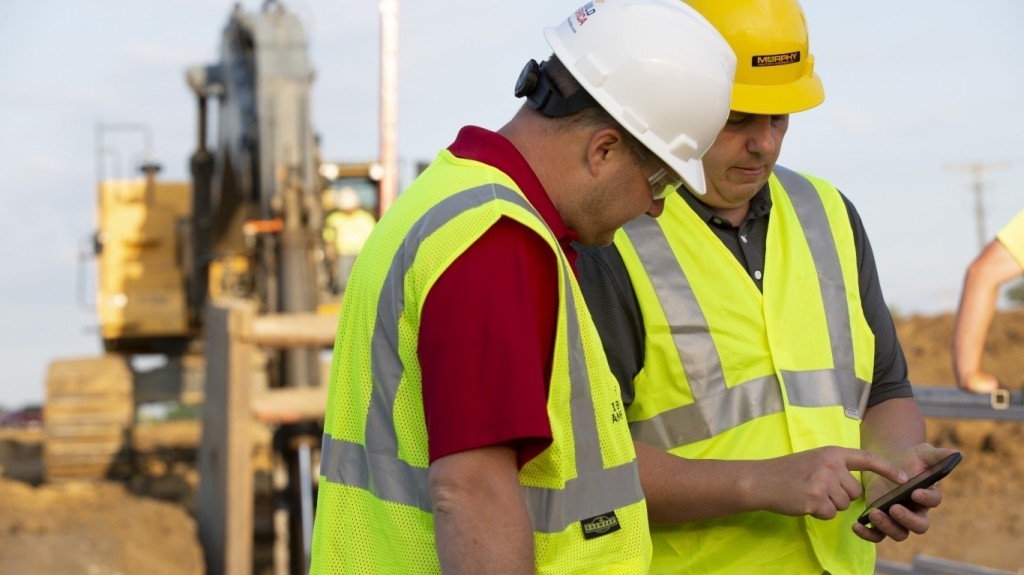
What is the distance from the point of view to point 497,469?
2.13 metres

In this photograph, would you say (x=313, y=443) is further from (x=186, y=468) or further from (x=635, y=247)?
(x=635, y=247)

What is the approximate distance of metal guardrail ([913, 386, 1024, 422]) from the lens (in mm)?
5180

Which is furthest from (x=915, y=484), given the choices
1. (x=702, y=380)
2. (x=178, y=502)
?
(x=178, y=502)

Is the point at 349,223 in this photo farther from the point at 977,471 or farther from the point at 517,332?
the point at 517,332

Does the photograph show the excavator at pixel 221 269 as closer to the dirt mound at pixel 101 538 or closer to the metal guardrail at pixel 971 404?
the dirt mound at pixel 101 538

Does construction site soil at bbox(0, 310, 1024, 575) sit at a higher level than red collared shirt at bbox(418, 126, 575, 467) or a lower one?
lower

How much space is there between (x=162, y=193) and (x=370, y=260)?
15.0 meters

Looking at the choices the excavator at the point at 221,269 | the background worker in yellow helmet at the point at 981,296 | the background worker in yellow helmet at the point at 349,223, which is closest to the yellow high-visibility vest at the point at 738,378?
the background worker in yellow helmet at the point at 981,296

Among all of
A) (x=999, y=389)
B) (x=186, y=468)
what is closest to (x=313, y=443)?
(x=186, y=468)

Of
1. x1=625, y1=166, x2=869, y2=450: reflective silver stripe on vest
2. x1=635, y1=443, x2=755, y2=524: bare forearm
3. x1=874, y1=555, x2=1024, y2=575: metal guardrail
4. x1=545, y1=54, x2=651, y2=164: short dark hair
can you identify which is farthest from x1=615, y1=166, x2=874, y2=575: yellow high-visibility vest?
x1=874, y1=555, x2=1024, y2=575: metal guardrail

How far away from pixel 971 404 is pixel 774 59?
2.59m

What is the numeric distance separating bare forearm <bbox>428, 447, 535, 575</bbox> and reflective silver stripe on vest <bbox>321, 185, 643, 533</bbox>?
0.11 meters

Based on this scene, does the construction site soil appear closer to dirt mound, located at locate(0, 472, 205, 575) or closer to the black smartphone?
dirt mound, located at locate(0, 472, 205, 575)

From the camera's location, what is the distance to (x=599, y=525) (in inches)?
93.0
